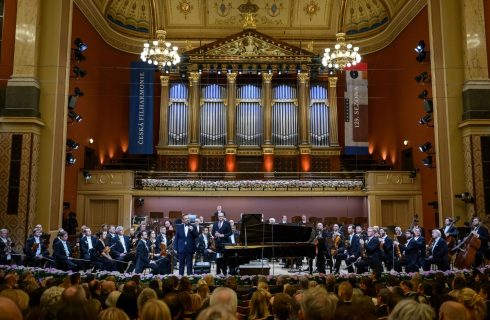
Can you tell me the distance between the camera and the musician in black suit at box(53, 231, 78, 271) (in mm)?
11672

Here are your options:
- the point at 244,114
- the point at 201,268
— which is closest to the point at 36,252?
the point at 201,268

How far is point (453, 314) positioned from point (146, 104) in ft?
65.6

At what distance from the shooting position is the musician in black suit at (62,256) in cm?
1167

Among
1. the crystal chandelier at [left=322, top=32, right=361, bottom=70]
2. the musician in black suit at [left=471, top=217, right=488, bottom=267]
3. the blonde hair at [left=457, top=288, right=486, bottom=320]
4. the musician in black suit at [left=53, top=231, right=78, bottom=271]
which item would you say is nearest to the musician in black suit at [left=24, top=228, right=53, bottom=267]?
the musician in black suit at [left=53, top=231, right=78, bottom=271]

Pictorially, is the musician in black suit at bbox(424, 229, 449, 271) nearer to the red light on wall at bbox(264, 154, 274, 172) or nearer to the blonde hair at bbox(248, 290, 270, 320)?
the blonde hair at bbox(248, 290, 270, 320)

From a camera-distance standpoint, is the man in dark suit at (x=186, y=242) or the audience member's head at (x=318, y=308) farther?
the man in dark suit at (x=186, y=242)

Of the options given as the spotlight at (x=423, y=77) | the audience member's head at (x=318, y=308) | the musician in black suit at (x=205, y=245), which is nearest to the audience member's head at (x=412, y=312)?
the audience member's head at (x=318, y=308)

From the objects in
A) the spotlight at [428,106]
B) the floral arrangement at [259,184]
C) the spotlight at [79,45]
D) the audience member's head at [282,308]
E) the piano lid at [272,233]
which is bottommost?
the audience member's head at [282,308]

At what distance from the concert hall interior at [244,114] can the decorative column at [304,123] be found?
0.07 metres

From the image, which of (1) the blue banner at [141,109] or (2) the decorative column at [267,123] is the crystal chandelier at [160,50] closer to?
(1) the blue banner at [141,109]

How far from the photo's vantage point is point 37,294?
521cm

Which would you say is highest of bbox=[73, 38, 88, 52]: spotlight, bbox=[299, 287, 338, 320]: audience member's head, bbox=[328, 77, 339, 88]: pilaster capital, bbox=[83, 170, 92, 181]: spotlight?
bbox=[328, 77, 339, 88]: pilaster capital

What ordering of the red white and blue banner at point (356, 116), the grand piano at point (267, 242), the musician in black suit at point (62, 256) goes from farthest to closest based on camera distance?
the red white and blue banner at point (356, 116) → the musician in black suit at point (62, 256) → the grand piano at point (267, 242)

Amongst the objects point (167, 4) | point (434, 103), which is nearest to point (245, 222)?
point (434, 103)
